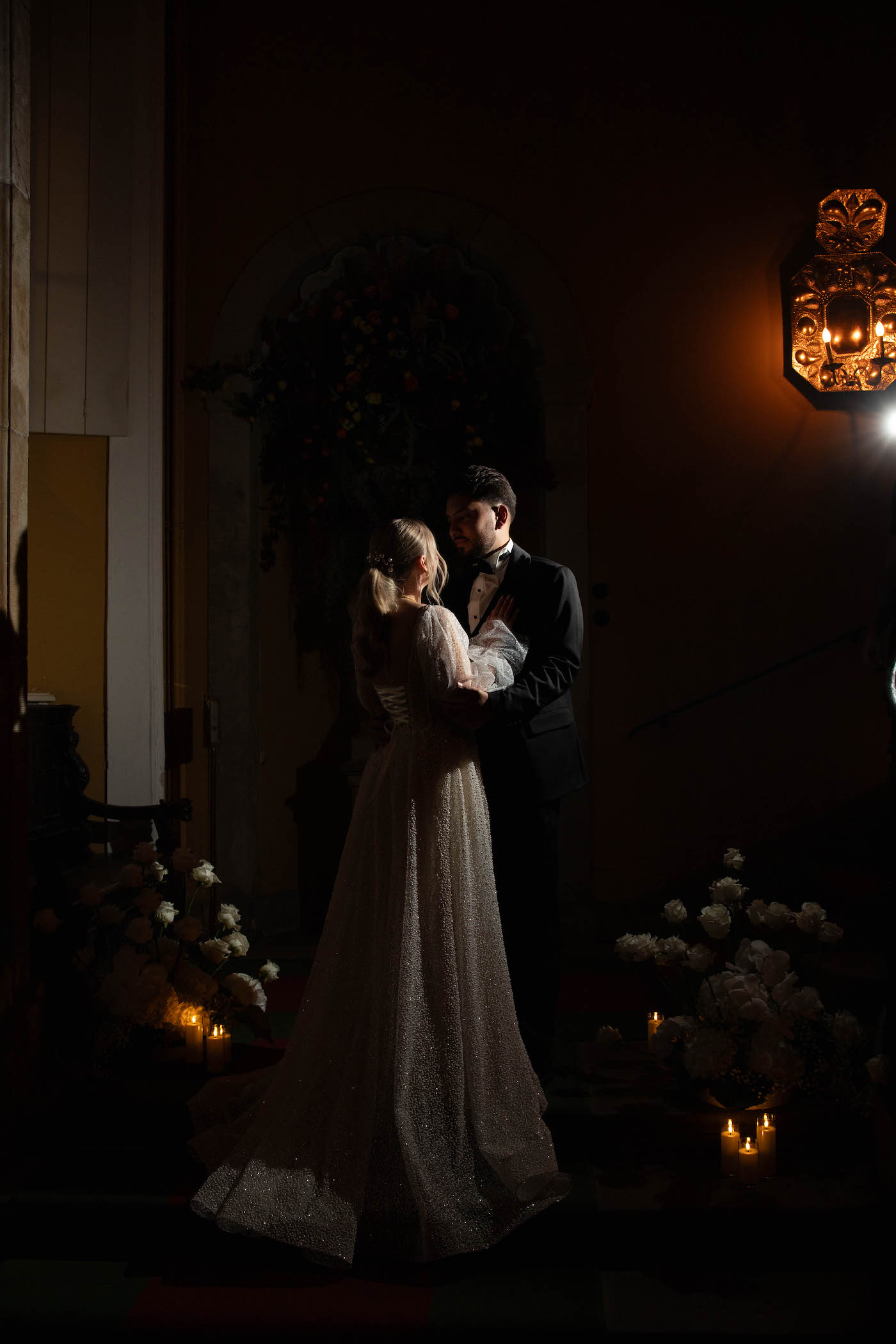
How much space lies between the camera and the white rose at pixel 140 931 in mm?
2832

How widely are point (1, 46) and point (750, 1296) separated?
11.1 feet

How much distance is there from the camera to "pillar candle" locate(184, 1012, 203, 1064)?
2.84m

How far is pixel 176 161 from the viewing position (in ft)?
15.3

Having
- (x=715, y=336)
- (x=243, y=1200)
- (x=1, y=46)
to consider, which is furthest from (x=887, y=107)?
(x=243, y=1200)

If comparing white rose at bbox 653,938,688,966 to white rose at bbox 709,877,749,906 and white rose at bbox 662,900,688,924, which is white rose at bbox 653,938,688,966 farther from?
white rose at bbox 709,877,749,906

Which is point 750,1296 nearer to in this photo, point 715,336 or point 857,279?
point 715,336

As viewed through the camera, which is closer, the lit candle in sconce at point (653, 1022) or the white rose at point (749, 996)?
the white rose at point (749, 996)

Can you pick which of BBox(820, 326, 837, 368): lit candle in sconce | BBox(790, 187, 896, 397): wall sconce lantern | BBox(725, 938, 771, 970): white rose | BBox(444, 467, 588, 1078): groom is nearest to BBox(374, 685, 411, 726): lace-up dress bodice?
BBox(444, 467, 588, 1078): groom

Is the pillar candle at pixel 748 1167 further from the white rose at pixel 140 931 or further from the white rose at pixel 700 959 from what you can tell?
the white rose at pixel 140 931

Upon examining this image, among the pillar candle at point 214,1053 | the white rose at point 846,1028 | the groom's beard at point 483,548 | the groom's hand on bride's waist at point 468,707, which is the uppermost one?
the groom's beard at point 483,548

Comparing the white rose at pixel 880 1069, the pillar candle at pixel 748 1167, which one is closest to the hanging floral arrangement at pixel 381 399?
the white rose at pixel 880 1069

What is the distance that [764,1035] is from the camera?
2479mm

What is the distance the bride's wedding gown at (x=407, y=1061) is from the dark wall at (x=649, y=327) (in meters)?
2.34

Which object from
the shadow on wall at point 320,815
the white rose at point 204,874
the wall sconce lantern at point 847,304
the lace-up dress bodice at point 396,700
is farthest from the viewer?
the shadow on wall at point 320,815
